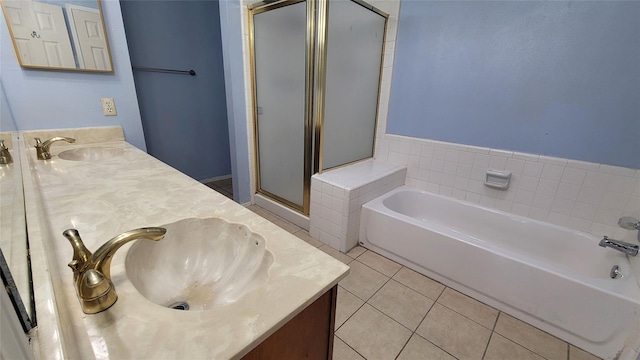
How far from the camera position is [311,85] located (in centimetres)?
201

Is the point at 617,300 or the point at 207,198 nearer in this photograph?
the point at 207,198

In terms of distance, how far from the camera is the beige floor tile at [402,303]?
1442 millimetres

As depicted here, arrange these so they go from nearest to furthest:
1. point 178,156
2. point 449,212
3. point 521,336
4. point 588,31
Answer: point 521,336, point 588,31, point 449,212, point 178,156

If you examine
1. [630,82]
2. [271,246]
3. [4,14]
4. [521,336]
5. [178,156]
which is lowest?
[521,336]

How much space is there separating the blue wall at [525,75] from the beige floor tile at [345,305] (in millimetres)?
1478

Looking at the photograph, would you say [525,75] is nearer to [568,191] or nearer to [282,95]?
[568,191]

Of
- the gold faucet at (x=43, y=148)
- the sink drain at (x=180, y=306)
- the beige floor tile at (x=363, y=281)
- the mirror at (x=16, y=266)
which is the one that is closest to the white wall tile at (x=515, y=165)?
the beige floor tile at (x=363, y=281)

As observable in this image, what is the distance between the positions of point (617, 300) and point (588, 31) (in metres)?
1.49

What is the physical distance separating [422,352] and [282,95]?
2.06 meters

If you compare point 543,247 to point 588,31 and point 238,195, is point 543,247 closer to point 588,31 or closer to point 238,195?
point 588,31

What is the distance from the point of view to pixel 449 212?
218cm

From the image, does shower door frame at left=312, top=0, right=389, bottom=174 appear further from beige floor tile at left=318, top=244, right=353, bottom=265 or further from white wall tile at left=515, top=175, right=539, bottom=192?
white wall tile at left=515, top=175, right=539, bottom=192

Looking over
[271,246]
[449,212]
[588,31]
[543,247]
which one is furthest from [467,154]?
[271,246]

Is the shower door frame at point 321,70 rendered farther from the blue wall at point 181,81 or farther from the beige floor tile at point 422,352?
the blue wall at point 181,81
